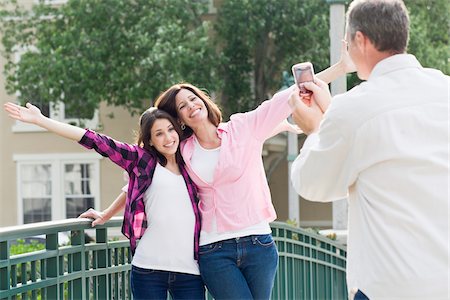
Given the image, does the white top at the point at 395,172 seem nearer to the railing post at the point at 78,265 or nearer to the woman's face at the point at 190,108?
the woman's face at the point at 190,108

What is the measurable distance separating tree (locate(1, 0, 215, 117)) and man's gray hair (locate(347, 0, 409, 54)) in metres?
20.1

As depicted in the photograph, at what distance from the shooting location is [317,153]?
10.0 feet

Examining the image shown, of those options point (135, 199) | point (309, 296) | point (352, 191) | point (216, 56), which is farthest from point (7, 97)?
point (352, 191)

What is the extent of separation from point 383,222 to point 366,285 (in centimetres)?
19

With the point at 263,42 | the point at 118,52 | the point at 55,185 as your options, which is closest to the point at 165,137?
the point at 118,52

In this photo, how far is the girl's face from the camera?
4996mm

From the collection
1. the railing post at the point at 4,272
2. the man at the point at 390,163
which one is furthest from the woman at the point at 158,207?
the man at the point at 390,163

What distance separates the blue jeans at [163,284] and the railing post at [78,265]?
53 centimetres

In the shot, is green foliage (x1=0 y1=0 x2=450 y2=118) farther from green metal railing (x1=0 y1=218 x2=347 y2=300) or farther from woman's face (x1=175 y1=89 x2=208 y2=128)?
woman's face (x1=175 y1=89 x2=208 y2=128)

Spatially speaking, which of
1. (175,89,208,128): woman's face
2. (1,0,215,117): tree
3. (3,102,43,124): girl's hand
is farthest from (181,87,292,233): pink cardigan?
(1,0,215,117): tree

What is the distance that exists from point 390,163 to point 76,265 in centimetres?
282

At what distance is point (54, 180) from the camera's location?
29.8m

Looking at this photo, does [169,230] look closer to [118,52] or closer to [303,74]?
[303,74]

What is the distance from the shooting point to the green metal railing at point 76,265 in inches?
183
